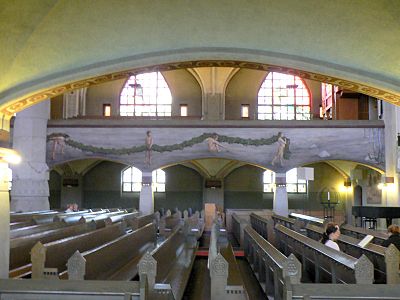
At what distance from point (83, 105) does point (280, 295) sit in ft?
70.4

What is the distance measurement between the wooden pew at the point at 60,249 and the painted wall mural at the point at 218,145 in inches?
376

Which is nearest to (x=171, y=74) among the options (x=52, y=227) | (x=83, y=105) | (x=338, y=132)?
(x=83, y=105)

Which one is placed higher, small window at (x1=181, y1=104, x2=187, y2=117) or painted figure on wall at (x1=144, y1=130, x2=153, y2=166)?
small window at (x1=181, y1=104, x2=187, y2=117)

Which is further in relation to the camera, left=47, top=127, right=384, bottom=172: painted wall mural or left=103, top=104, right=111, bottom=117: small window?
left=103, top=104, right=111, bottom=117: small window

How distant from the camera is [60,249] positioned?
6621 mm

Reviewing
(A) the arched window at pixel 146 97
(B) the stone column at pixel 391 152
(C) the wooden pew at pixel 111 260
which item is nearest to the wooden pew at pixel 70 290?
(C) the wooden pew at pixel 111 260

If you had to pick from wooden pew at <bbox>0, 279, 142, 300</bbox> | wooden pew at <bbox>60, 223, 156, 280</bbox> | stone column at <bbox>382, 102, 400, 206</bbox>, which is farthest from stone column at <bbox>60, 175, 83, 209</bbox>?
wooden pew at <bbox>0, 279, 142, 300</bbox>

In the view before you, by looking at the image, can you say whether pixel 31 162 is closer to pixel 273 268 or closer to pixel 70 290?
pixel 273 268

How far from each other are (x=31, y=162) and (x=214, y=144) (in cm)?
700

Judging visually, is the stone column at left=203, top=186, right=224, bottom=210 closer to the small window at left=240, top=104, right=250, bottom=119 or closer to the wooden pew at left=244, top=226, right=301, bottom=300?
the small window at left=240, top=104, right=250, bottom=119

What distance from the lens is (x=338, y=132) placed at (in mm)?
18797

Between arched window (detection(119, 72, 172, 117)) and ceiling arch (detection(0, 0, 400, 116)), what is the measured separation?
61.9 feet

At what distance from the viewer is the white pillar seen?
554 centimetres

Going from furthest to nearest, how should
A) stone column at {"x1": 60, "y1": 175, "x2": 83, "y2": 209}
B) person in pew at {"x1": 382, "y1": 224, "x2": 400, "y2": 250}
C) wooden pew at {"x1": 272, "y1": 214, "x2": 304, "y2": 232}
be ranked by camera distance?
stone column at {"x1": 60, "y1": 175, "x2": 83, "y2": 209} → wooden pew at {"x1": 272, "y1": 214, "x2": 304, "y2": 232} → person in pew at {"x1": 382, "y1": 224, "x2": 400, "y2": 250}
